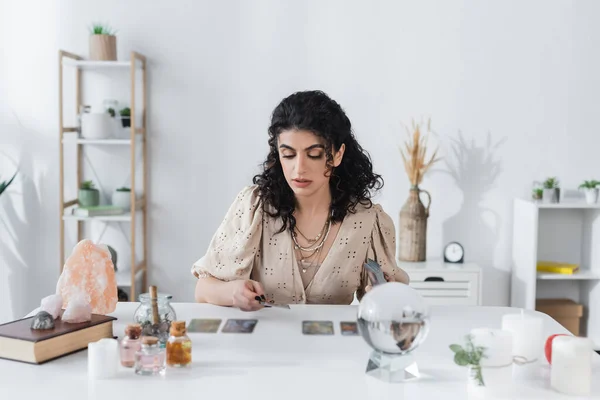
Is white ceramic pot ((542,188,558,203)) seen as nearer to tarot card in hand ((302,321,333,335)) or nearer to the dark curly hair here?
the dark curly hair

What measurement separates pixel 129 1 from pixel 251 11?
0.70m

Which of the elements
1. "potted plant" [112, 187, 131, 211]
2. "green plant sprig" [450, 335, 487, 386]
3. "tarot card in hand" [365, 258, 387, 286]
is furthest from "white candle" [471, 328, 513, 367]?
"potted plant" [112, 187, 131, 211]

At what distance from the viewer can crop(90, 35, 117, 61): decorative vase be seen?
380 cm

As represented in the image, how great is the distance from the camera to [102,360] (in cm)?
147

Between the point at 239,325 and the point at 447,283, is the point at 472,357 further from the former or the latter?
the point at 447,283

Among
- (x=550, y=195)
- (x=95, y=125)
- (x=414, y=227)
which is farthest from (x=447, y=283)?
(x=95, y=125)

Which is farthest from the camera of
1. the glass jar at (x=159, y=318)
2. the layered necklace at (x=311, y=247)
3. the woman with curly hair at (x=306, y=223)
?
the layered necklace at (x=311, y=247)

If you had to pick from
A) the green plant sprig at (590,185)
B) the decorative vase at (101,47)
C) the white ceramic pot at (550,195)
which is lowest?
the white ceramic pot at (550,195)

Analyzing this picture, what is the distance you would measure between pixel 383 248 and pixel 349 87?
1.81 m

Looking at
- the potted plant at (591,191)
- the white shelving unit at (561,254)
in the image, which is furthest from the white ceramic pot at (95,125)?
the potted plant at (591,191)

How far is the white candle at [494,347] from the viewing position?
1.40 meters

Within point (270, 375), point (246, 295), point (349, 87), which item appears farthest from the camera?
point (349, 87)

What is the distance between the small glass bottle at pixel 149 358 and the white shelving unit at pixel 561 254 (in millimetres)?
2794

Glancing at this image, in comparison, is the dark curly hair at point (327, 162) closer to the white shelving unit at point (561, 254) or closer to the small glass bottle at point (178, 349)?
the small glass bottle at point (178, 349)
